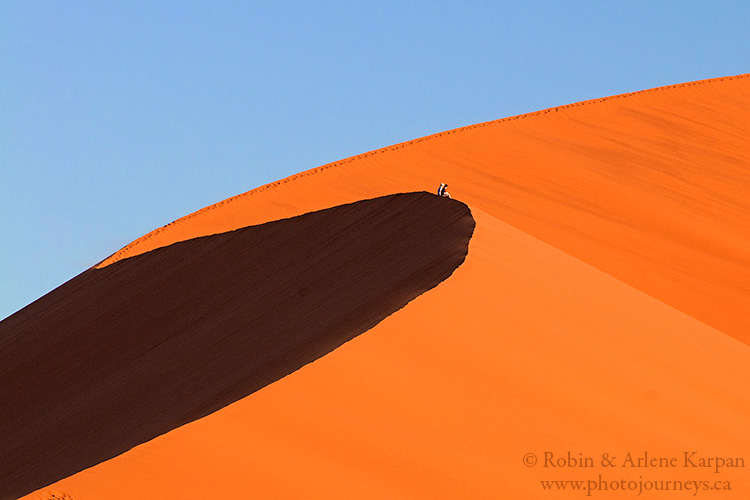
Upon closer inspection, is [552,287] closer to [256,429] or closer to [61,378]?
[256,429]

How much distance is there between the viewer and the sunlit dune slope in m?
17.1

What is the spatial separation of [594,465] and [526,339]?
1.53 meters

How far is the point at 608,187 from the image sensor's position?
21.1 metres

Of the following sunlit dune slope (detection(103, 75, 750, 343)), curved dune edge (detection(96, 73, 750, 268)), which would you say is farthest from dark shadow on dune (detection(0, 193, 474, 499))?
sunlit dune slope (detection(103, 75, 750, 343))

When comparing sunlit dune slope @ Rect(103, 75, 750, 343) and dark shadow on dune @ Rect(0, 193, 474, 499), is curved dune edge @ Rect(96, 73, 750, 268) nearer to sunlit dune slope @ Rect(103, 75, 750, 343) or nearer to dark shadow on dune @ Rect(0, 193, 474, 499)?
sunlit dune slope @ Rect(103, 75, 750, 343)

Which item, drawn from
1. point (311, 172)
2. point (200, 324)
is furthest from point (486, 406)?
point (311, 172)

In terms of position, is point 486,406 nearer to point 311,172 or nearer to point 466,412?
point 466,412

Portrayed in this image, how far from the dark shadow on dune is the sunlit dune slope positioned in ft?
17.4

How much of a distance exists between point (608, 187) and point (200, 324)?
38.6ft

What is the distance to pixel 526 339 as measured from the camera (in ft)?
25.3

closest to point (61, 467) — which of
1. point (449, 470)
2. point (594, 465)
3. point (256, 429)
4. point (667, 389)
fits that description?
point (256, 429)

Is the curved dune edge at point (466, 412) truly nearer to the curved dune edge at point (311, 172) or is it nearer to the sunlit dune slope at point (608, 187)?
the sunlit dune slope at point (608, 187)

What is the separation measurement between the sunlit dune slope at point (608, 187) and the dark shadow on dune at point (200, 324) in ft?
17.4

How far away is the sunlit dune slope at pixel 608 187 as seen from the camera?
56.2 feet
